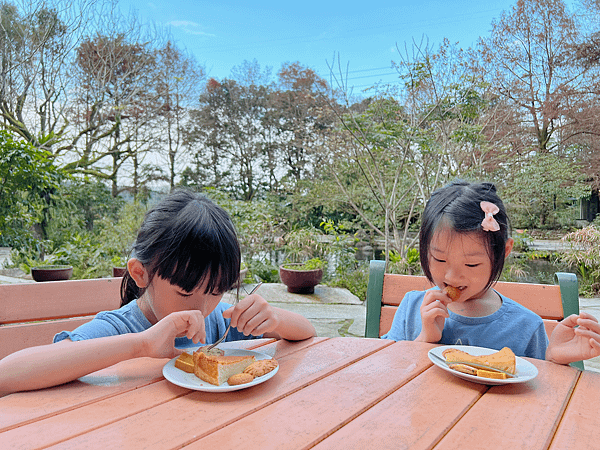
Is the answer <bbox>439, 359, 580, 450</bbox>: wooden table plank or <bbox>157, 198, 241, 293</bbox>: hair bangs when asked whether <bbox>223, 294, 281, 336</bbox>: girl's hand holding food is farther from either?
<bbox>439, 359, 580, 450</bbox>: wooden table plank

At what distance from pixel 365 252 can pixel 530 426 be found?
22.3 feet

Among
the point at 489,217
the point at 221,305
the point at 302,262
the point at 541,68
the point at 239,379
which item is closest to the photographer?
the point at 239,379

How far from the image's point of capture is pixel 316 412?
2.02 feet

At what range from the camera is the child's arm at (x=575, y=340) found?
85 centimetres

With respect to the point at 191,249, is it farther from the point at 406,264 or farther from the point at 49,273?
the point at 49,273

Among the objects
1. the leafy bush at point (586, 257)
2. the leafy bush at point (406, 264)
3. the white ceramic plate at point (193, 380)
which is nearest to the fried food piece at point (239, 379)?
the white ceramic plate at point (193, 380)

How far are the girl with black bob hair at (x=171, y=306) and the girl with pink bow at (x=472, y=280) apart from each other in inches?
14.8

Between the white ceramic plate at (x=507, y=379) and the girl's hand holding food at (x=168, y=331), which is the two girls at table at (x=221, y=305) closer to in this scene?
the girl's hand holding food at (x=168, y=331)

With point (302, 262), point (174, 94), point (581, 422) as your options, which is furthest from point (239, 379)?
point (174, 94)

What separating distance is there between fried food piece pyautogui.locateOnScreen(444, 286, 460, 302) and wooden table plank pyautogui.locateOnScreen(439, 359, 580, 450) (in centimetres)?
29

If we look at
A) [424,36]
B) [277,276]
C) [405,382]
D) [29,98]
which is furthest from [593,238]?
[29,98]

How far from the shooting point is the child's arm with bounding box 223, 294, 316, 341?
36.5 inches

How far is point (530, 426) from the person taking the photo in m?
0.59

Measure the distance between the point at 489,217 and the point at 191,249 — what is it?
0.75 m
